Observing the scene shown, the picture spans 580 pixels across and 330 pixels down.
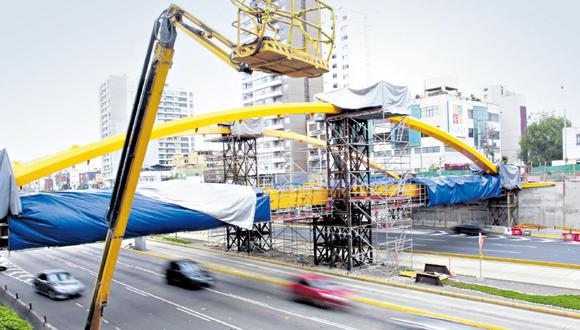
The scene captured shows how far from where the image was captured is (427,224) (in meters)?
53.3

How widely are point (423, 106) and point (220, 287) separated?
63315 millimetres

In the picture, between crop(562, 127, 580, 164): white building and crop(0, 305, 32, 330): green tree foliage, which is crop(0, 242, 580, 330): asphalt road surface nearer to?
crop(0, 305, 32, 330): green tree foliage

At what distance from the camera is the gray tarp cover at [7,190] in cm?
1309

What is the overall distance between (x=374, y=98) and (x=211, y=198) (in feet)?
44.1

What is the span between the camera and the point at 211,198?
2005 cm

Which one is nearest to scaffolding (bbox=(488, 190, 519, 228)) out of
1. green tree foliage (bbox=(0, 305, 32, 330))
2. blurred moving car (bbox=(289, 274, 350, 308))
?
blurred moving car (bbox=(289, 274, 350, 308))

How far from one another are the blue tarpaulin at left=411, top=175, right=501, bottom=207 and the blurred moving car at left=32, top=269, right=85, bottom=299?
25863 mm

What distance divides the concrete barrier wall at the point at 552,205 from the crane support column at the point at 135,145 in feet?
146

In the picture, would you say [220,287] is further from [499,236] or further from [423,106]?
[423,106]

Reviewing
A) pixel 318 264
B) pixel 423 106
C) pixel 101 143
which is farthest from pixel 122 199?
pixel 423 106

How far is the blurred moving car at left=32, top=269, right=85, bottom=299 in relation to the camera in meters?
23.1

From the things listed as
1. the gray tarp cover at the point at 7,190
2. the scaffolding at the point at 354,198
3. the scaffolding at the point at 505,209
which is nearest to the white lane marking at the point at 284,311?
the scaffolding at the point at 354,198

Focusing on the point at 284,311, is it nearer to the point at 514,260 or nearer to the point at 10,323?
the point at 10,323

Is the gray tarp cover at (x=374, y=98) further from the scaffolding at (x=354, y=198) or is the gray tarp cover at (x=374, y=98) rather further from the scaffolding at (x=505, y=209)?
the scaffolding at (x=505, y=209)
